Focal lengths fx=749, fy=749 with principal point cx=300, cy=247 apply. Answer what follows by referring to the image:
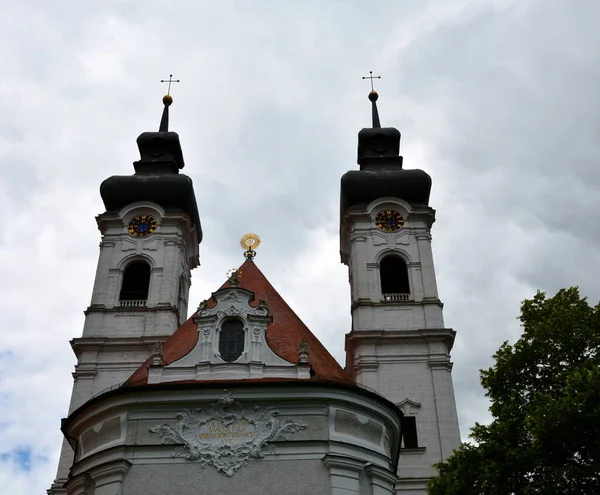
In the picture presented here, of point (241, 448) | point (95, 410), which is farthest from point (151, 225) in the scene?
point (241, 448)

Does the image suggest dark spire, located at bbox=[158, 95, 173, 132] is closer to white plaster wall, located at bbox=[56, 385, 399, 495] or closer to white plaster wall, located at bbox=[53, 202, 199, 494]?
white plaster wall, located at bbox=[53, 202, 199, 494]

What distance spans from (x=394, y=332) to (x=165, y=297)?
10311 millimetres

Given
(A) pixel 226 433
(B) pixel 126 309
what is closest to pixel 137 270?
(B) pixel 126 309

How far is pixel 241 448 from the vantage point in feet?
63.6

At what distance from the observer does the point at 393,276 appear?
115ft

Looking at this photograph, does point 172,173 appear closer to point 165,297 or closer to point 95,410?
point 165,297

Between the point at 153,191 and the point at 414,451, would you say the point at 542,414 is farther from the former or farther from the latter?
the point at 153,191

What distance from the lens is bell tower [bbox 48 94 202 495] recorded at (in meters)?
31.9

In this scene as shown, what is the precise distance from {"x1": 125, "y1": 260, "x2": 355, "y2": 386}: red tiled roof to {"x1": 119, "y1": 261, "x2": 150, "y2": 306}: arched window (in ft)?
29.1

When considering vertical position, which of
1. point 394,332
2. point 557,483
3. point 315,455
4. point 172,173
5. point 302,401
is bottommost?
point 557,483

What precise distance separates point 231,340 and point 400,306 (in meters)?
13.1

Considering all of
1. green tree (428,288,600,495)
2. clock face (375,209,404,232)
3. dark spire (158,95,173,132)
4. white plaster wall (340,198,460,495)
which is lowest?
green tree (428,288,600,495)

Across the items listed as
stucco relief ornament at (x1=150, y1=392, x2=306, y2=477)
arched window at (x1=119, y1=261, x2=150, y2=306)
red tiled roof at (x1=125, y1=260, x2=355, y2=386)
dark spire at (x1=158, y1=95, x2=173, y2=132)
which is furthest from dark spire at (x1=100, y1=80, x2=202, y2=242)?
stucco relief ornament at (x1=150, y1=392, x2=306, y2=477)

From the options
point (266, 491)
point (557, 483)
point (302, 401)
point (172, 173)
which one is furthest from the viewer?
point (172, 173)
